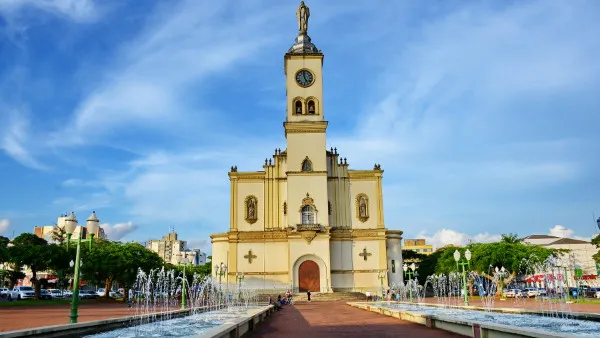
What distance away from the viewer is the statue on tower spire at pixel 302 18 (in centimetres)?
5194

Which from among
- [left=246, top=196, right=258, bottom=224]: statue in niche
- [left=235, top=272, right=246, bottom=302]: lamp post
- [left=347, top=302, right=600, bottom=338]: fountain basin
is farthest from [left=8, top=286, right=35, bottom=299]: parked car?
[left=347, top=302, right=600, bottom=338]: fountain basin

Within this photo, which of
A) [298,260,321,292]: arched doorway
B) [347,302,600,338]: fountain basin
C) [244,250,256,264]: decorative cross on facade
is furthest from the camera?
[244,250,256,264]: decorative cross on facade

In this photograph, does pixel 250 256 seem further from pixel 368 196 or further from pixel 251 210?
pixel 368 196

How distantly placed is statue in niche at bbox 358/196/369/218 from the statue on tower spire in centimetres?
1781

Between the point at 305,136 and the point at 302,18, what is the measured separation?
44.1 feet

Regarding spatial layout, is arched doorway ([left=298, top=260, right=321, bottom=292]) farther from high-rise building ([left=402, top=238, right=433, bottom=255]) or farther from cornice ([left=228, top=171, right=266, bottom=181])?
high-rise building ([left=402, top=238, right=433, bottom=255])

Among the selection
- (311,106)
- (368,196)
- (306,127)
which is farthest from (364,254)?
(311,106)

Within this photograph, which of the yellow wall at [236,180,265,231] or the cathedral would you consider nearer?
the cathedral

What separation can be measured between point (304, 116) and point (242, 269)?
14708 millimetres

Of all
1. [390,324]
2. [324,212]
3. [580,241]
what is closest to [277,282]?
[324,212]

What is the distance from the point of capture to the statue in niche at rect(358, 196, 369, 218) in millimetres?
46906

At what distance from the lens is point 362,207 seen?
155 ft

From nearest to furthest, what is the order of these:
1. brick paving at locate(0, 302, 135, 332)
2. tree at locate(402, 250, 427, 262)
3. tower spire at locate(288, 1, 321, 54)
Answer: brick paving at locate(0, 302, 135, 332) → tower spire at locate(288, 1, 321, 54) → tree at locate(402, 250, 427, 262)

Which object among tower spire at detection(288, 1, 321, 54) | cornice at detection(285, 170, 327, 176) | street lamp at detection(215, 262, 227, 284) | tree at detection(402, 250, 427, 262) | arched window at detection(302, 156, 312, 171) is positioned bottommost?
street lamp at detection(215, 262, 227, 284)
